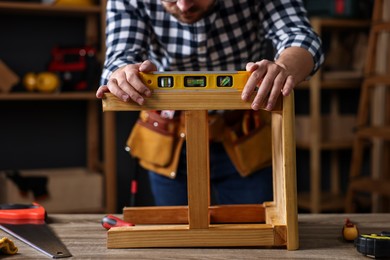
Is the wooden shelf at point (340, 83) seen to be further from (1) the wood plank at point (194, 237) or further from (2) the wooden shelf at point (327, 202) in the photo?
(1) the wood plank at point (194, 237)

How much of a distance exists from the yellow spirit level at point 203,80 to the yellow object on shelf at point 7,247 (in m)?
0.35

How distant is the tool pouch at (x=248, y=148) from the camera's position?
5.43ft

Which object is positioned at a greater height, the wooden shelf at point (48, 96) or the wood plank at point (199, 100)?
the wood plank at point (199, 100)

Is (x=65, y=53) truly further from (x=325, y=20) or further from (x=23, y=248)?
(x=23, y=248)

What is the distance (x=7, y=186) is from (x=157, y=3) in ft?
6.39

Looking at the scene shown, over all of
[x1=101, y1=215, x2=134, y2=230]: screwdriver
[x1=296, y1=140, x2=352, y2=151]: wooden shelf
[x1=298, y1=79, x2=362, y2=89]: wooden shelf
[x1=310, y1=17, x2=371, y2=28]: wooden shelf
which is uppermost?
[x1=310, y1=17, x2=371, y2=28]: wooden shelf

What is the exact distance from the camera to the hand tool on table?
1.01 meters

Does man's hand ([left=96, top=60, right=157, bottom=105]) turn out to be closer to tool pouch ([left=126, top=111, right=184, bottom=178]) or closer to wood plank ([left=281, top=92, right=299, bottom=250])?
wood plank ([left=281, top=92, right=299, bottom=250])

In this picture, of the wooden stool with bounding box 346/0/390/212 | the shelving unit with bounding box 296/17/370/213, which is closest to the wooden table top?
the wooden stool with bounding box 346/0/390/212

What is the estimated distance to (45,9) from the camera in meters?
3.25

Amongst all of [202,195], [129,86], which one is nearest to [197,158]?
[202,195]

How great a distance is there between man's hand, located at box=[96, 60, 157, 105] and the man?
10.6 inches

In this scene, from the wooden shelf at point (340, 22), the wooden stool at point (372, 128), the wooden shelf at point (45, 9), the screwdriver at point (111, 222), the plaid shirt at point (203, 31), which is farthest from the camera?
the wooden shelf at point (340, 22)

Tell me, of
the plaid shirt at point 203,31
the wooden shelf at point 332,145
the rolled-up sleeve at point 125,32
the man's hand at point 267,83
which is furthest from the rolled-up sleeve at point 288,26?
the wooden shelf at point 332,145
